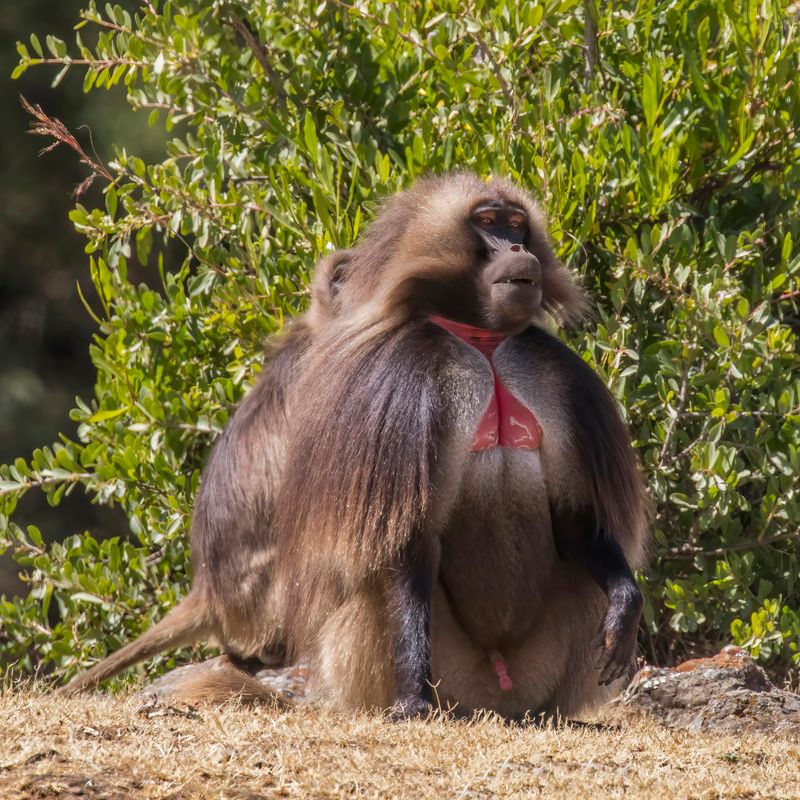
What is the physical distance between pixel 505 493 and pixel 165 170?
2492 millimetres

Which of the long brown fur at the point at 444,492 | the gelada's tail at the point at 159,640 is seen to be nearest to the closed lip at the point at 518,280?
the long brown fur at the point at 444,492

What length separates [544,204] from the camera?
5.59m

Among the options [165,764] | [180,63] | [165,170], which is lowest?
[165,764]

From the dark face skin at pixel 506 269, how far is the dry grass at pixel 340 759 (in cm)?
123

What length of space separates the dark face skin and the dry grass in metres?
1.23

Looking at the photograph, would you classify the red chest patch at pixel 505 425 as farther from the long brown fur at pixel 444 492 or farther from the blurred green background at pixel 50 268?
the blurred green background at pixel 50 268

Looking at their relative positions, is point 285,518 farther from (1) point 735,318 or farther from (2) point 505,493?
Answer: (1) point 735,318

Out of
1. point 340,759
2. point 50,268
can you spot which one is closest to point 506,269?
point 340,759

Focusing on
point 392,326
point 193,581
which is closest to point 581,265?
point 392,326

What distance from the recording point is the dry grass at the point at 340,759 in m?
3.23

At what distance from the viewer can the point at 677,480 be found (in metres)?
5.79

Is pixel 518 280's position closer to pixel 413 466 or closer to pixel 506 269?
pixel 506 269

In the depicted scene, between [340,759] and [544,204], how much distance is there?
8.95 ft

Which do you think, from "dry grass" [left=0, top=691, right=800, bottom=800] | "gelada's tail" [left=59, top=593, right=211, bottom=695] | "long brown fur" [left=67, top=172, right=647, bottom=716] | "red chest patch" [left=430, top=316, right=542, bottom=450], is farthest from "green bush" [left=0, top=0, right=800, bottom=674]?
"dry grass" [left=0, top=691, right=800, bottom=800]
